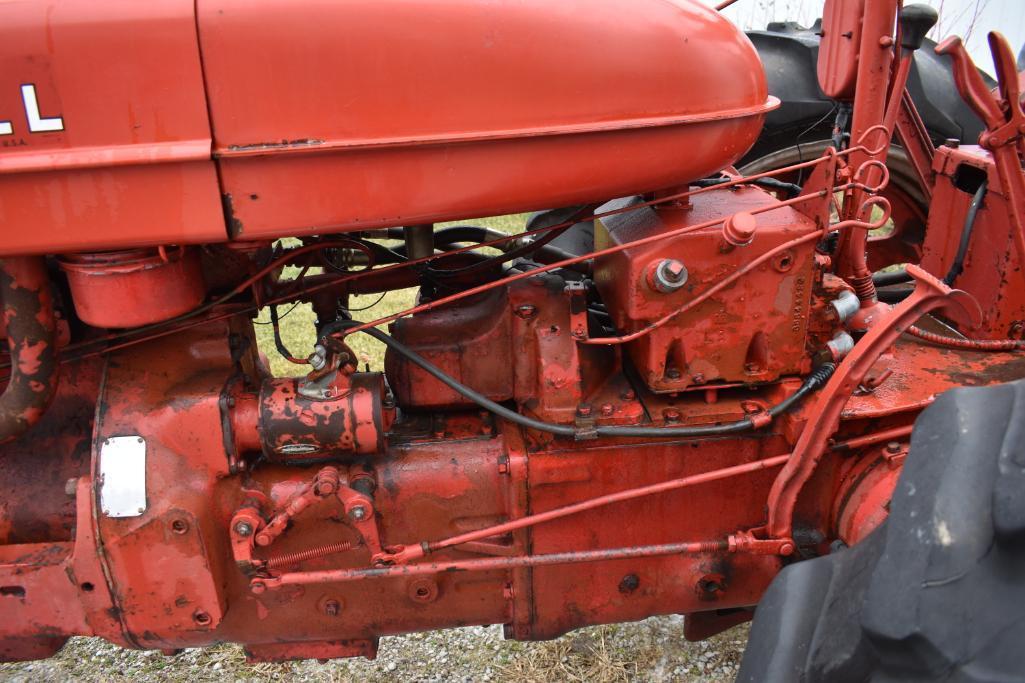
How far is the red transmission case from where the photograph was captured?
5.26ft

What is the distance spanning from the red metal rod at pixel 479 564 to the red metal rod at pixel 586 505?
0.03m

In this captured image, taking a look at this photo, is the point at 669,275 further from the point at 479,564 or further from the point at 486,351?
the point at 479,564

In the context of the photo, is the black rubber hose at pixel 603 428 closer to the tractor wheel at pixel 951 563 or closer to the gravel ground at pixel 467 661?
the tractor wheel at pixel 951 563

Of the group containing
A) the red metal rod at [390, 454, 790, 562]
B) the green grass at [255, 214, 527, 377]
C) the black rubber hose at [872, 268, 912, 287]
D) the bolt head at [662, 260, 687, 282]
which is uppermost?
the bolt head at [662, 260, 687, 282]

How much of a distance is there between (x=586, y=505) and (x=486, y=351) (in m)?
0.39

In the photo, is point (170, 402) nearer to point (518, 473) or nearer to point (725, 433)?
point (518, 473)

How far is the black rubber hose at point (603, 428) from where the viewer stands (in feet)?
5.42

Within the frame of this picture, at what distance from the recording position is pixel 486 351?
181 centimetres

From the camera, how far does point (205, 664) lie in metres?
2.40

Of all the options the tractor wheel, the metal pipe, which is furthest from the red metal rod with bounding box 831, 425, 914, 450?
the metal pipe

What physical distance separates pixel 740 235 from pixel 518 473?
0.64 metres

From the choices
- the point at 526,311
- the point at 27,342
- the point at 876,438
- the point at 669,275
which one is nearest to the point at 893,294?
the point at 876,438

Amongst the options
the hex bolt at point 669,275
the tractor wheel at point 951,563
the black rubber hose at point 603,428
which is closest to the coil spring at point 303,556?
the black rubber hose at point 603,428

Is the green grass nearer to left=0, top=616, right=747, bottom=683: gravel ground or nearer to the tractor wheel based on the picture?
left=0, top=616, right=747, bottom=683: gravel ground
